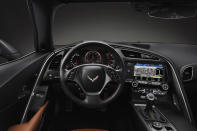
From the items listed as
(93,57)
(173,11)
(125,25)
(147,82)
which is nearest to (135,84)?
(147,82)

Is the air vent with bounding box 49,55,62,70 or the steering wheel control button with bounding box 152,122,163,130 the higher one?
the air vent with bounding box 49,55,62,70

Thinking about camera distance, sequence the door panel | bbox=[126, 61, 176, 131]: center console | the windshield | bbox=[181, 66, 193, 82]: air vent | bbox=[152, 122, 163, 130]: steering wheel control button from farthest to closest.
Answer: the windshield < bbox=[181, 66, 193, 82]: air vent < bbox=[126, 61, 176, 131]: center console < the door panel < bbox=[152, 122, 163, 130]: steering wheel control button

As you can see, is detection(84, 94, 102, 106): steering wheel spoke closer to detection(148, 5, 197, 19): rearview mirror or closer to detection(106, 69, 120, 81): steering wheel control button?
detection(106, 69, 120, 81): steering wheel control button

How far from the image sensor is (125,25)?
337 centimetres

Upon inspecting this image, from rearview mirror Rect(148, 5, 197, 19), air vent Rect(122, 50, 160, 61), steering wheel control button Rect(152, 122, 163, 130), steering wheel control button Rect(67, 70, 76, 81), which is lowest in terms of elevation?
steering wheel control button Rect(152, 122, 163, 130)

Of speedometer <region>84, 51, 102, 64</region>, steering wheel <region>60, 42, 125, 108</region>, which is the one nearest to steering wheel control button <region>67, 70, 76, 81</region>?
steering wheel <region>60, 42, 125, 108</region>

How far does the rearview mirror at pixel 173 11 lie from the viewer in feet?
5.89

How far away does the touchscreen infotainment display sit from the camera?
192cm

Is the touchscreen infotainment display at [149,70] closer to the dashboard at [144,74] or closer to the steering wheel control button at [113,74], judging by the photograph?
the dashboard at [144,74]

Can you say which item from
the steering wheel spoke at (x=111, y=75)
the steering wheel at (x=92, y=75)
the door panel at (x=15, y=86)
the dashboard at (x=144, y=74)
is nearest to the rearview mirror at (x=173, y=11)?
the dashboard at (x=144, y=74)

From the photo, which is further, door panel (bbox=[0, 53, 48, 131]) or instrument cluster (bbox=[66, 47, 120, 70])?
instrument cluster (bbox=[66, 47, 120, 70])

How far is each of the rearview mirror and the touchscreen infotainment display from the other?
450 millimetres

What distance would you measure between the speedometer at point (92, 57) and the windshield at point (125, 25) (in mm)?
1597

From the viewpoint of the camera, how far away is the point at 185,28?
331 centimetres
